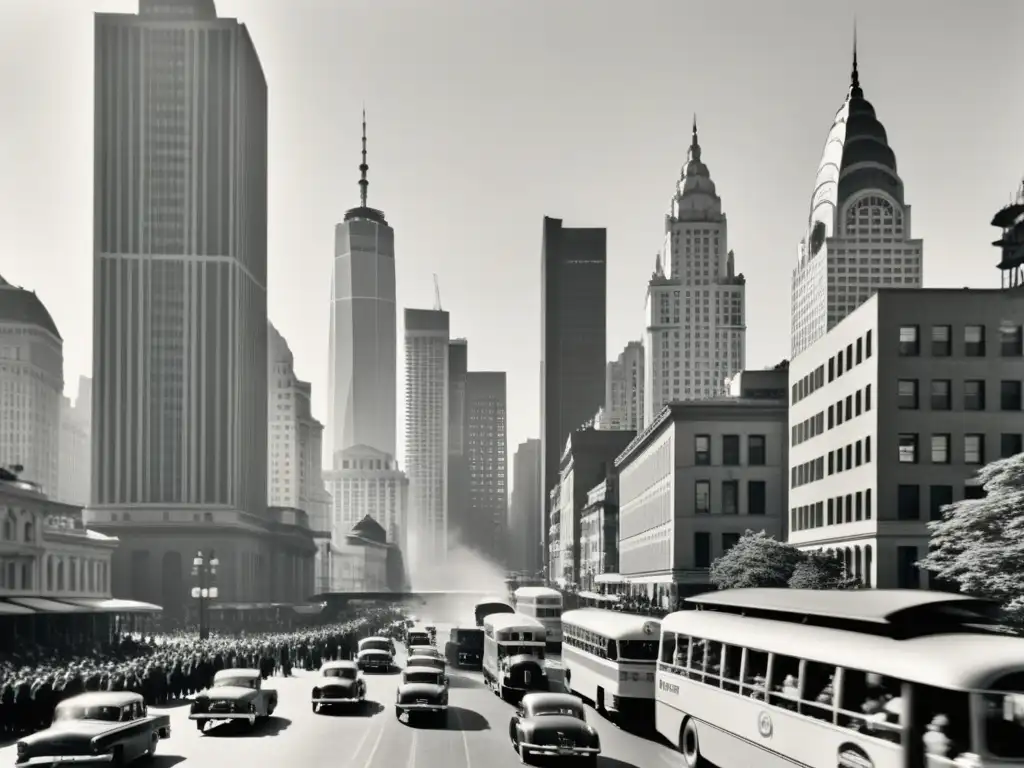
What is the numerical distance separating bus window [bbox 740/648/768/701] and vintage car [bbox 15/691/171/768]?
41.9ft

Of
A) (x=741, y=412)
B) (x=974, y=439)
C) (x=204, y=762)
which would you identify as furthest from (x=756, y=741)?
(x=741, y=412)

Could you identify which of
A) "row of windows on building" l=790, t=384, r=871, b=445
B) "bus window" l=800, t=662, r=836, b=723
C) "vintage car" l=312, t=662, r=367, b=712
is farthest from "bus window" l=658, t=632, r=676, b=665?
"row of windows on building" l=790, t=384, r=871, b=445

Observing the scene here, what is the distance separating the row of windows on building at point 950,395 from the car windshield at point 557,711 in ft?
149

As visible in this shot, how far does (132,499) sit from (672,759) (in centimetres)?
17607

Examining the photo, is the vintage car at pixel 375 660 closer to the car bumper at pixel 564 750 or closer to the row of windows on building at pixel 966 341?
the row of windows on building at pixel 966 341

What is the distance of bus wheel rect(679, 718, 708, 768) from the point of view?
26.7 m

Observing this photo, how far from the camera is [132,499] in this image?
642 feet

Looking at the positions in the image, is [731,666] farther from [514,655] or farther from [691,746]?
[514,655]

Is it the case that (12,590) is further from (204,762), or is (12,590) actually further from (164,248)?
(164,248)

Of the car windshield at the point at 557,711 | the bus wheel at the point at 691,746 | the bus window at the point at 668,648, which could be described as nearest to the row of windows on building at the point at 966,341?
the bus window at the point at 668,648

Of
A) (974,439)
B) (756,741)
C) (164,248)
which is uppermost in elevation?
(164,248)

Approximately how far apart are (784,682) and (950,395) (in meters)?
53.4

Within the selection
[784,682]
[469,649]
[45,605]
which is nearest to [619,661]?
[784,682]

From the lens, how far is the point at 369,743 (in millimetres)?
33125
